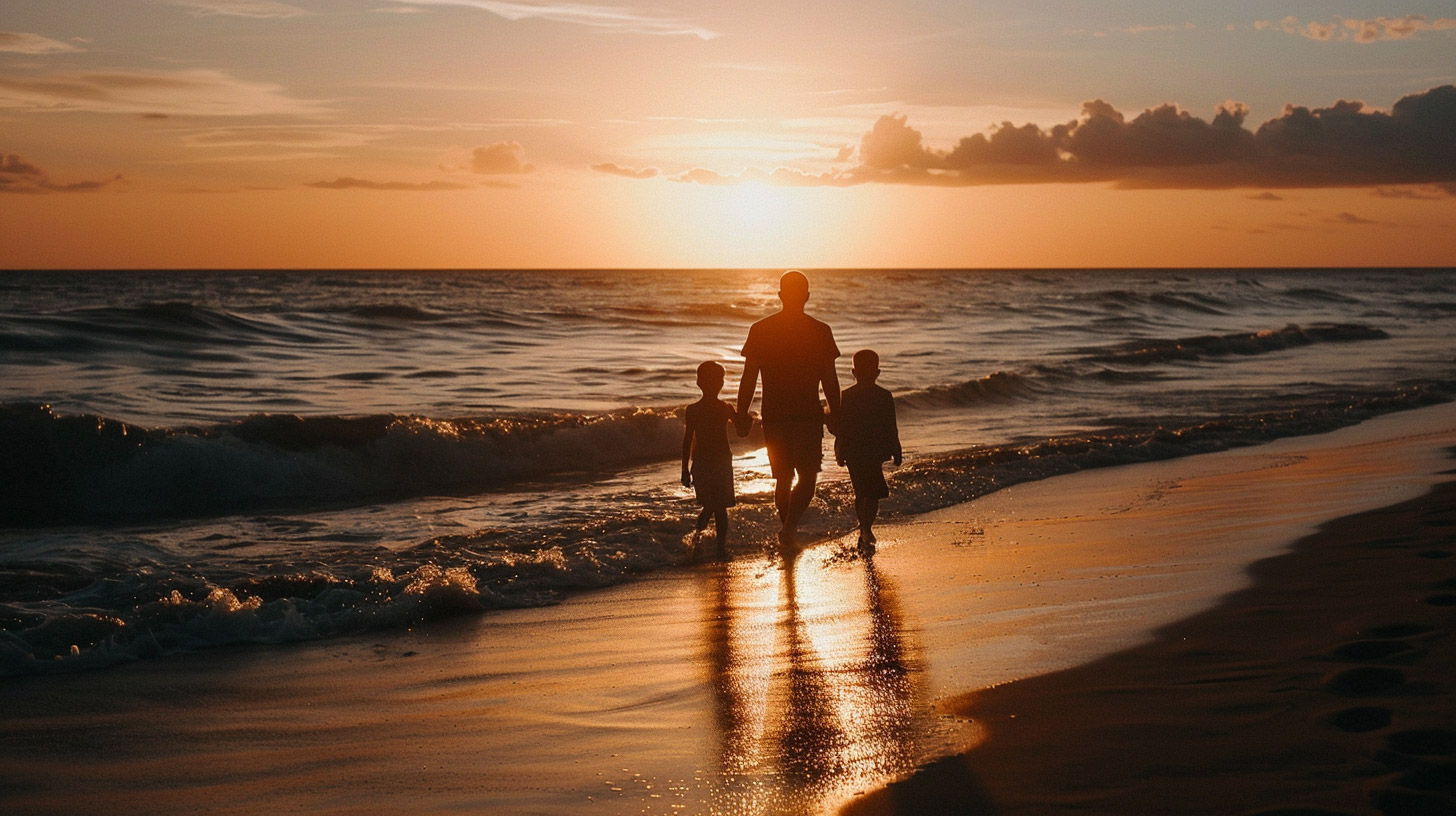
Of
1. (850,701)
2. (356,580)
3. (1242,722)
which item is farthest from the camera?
(356,580)

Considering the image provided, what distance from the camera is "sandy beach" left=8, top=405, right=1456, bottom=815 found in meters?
3.57

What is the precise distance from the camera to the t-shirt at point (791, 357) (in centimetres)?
758

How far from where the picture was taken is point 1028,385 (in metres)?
20.9

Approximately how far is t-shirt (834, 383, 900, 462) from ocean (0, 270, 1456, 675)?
1026mm

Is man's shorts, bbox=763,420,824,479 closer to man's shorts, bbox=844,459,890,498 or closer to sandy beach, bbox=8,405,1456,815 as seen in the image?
man's shorts, bbox=844,459,890,498

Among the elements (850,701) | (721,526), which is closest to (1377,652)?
(850,701)

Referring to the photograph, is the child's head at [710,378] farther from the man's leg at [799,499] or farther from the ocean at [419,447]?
the ocean at [419,447]

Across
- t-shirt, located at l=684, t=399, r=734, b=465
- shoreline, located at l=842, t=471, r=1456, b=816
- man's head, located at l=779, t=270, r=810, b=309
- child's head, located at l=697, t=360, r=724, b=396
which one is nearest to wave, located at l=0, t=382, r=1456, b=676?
t-shirt, located at l=684, t=399, r=734, b=465

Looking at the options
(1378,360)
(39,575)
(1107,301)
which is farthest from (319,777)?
(1107,301)

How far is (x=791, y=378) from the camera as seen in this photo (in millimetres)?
7633

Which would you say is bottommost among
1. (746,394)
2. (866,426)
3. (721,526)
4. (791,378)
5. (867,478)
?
(721,526)

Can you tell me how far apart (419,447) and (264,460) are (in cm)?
168

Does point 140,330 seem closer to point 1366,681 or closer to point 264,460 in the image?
point 264,460

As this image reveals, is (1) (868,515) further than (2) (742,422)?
Yes
